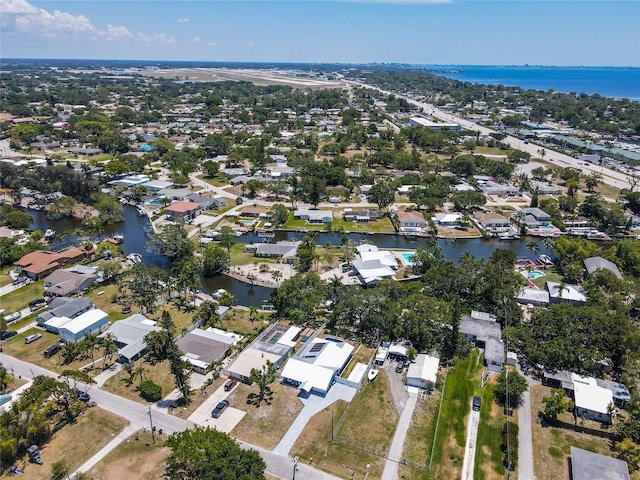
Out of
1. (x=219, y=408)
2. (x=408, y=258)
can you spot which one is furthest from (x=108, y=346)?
(x=408, y=258)

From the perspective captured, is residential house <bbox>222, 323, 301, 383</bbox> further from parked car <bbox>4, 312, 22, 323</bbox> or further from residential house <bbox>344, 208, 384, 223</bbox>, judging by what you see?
residential house <bbox>344, 208, 384, 223</bbox>

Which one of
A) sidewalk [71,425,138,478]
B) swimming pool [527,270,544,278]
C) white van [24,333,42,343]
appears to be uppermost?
swimming pool [527,270,544,278]

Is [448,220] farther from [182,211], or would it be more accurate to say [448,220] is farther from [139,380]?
[139,380]

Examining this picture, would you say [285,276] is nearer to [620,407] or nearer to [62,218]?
[620,407]

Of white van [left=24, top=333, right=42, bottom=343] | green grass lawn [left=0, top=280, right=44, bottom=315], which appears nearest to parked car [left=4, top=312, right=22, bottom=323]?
green grass lawn [left=0, top=280, right=44, bottom=315]

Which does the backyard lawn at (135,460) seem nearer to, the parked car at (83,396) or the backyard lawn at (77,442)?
the backyard lawn at (77,442)

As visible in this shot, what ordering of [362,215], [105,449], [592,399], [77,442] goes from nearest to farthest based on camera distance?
[105,449]
[77,442]
[592,399]
[362,215]
